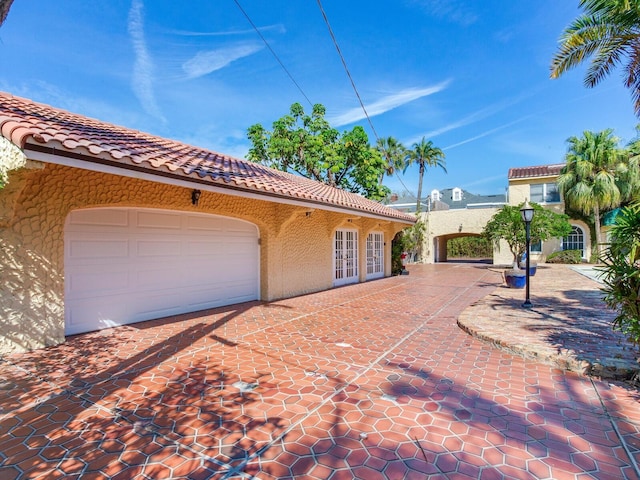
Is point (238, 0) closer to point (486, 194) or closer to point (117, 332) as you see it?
point (117, 332)

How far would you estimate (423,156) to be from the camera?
3541 cm

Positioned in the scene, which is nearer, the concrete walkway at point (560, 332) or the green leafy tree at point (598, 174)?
the concrete walkway at point (560, 332)

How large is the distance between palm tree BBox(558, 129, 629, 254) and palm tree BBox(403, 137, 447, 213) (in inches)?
523

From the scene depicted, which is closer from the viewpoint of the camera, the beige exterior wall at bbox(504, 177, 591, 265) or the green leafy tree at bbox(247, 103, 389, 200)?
the green leafy tree at bbox(247, 103, 389, 200)

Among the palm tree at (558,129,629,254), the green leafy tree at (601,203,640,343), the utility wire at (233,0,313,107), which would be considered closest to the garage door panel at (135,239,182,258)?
the utility wire at (233,0,313,107)

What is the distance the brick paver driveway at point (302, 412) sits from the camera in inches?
106

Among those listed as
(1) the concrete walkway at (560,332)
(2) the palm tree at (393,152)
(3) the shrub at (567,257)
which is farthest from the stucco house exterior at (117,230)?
(2) the palm tree at (393,152)

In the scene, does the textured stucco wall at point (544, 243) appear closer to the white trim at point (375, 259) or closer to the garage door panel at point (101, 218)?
the white trim at point (375, 259)

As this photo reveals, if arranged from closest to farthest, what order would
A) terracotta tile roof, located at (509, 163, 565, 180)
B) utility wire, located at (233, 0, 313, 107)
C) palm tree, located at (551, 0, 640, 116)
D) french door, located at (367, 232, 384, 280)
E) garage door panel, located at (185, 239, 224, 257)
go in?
palm tree, located at (551, 0, 640, 116)
utility wire, located at (233, 0, 313, 107)
garage door panel, located at (185, 239, 224, 257)
french door, located at (367, 232, 384, 280)
terracotta tile roof, located at (509, 163, 565, 180)

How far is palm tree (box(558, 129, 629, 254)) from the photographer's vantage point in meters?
22.2

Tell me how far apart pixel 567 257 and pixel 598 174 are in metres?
6.44

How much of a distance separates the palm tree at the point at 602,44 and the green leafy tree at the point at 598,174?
17.1 m

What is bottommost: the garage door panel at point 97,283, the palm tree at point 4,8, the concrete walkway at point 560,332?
the concrete walkway at point 560,332

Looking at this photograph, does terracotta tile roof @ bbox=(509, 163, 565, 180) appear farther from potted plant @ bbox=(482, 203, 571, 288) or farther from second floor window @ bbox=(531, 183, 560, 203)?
potted plant @ bbox=(482, 203, 571, 288)
